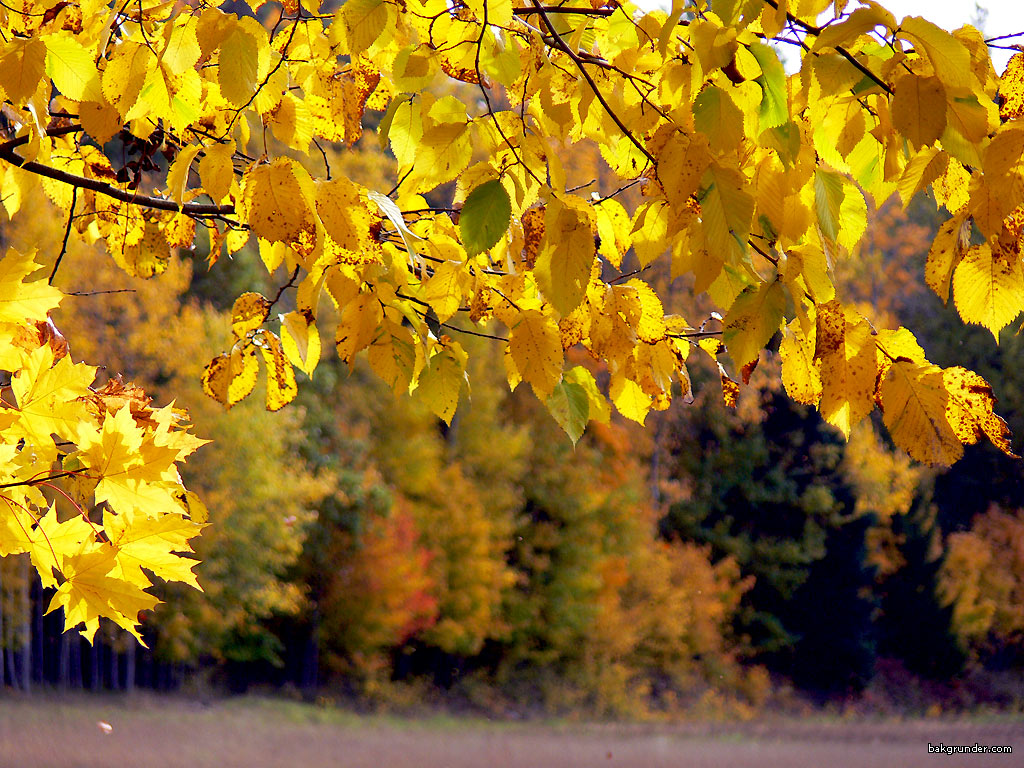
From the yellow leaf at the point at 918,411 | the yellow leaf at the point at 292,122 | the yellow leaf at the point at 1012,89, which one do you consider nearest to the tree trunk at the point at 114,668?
the yellow leaf at the point at 292,122

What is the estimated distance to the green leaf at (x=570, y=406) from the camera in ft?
5.78

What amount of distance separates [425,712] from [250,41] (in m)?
19.4

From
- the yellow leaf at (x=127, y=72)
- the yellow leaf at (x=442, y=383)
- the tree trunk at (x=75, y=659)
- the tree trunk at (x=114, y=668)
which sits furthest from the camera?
the tree trunk at (x=114, y=668)

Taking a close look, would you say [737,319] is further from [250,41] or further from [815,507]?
[815,507]

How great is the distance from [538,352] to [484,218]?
32cm

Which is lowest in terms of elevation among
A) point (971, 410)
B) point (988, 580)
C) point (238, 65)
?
point (988, 580)

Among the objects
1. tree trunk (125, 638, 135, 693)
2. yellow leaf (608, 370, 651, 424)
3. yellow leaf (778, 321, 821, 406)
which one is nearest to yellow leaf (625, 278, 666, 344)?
yellow leaf (608, 370, 651, 424)

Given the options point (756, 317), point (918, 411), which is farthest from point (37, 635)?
point (918, 411)

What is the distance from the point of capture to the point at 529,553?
2027cm

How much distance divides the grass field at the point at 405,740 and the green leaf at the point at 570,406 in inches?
531

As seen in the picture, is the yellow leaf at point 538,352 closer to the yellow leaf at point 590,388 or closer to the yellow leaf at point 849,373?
the yellow leaf at point 590,388

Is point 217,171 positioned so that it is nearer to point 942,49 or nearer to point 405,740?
point 942,49

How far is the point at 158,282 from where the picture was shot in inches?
516

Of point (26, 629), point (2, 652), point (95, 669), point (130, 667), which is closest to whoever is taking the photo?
point (26, 629)
